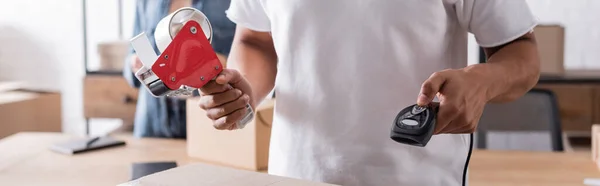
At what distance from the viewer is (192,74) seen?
0.81 meters

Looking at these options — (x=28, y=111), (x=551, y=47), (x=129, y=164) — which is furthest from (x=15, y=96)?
(x=551, y=47)

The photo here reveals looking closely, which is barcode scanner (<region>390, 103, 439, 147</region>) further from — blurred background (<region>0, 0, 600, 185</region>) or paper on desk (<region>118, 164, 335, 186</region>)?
blurred background (<region>0, 0, 600, 185</region>)

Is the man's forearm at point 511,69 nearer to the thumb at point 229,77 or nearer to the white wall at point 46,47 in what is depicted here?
the thumb at point 229,77

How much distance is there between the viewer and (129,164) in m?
1.59

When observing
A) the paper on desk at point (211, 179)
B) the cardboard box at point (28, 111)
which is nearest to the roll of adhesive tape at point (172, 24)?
the paper on desk at point (211, 179)

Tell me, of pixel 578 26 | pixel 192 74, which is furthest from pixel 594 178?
pixel 578 26

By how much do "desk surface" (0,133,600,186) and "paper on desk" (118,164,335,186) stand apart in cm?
65

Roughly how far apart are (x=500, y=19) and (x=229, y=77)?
0.36 metres

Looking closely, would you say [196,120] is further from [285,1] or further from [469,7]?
[469,7]

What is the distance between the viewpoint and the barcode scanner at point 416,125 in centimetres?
71

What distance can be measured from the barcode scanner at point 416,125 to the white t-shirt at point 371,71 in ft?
0.64

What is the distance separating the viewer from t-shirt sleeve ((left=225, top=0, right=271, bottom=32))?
3.53ft

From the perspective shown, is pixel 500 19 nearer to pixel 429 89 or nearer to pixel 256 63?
pixel 429 89

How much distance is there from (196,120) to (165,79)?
2.99 feet
